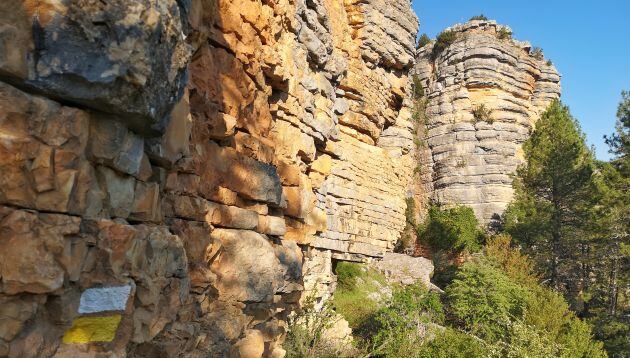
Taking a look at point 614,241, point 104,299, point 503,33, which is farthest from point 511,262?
point 104,299

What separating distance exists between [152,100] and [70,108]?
37cm

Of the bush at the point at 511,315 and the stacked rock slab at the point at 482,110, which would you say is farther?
the stacked rock slab at the point at 482,110

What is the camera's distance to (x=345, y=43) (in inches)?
388

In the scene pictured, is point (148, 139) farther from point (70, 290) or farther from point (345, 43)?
point (345, 43)

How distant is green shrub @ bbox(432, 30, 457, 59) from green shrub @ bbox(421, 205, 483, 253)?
1216cm

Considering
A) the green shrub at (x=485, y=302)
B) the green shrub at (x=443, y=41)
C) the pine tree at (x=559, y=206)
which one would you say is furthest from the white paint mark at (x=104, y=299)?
the green shrub at (x=443, y=41)

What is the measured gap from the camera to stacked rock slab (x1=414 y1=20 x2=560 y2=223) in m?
27.5

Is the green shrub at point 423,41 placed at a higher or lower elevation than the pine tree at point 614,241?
higher

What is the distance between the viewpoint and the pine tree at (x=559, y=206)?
20516 millimetres

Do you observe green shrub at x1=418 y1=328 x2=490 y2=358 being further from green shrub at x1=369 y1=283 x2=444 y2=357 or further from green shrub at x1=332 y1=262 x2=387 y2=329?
green shrub at x1=332 y1=262 x2=387 y2=329

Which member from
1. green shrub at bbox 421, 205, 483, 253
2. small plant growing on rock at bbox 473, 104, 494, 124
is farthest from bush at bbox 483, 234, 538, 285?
small plant growing on rock at bbox 473, 104, 494, 124

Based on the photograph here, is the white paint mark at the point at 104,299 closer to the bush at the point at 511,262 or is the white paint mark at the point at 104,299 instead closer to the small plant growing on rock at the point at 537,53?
the bush at the point at 511,262

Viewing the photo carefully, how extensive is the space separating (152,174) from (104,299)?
31.0 inches

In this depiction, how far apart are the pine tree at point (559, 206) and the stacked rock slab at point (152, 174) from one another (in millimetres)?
19572
